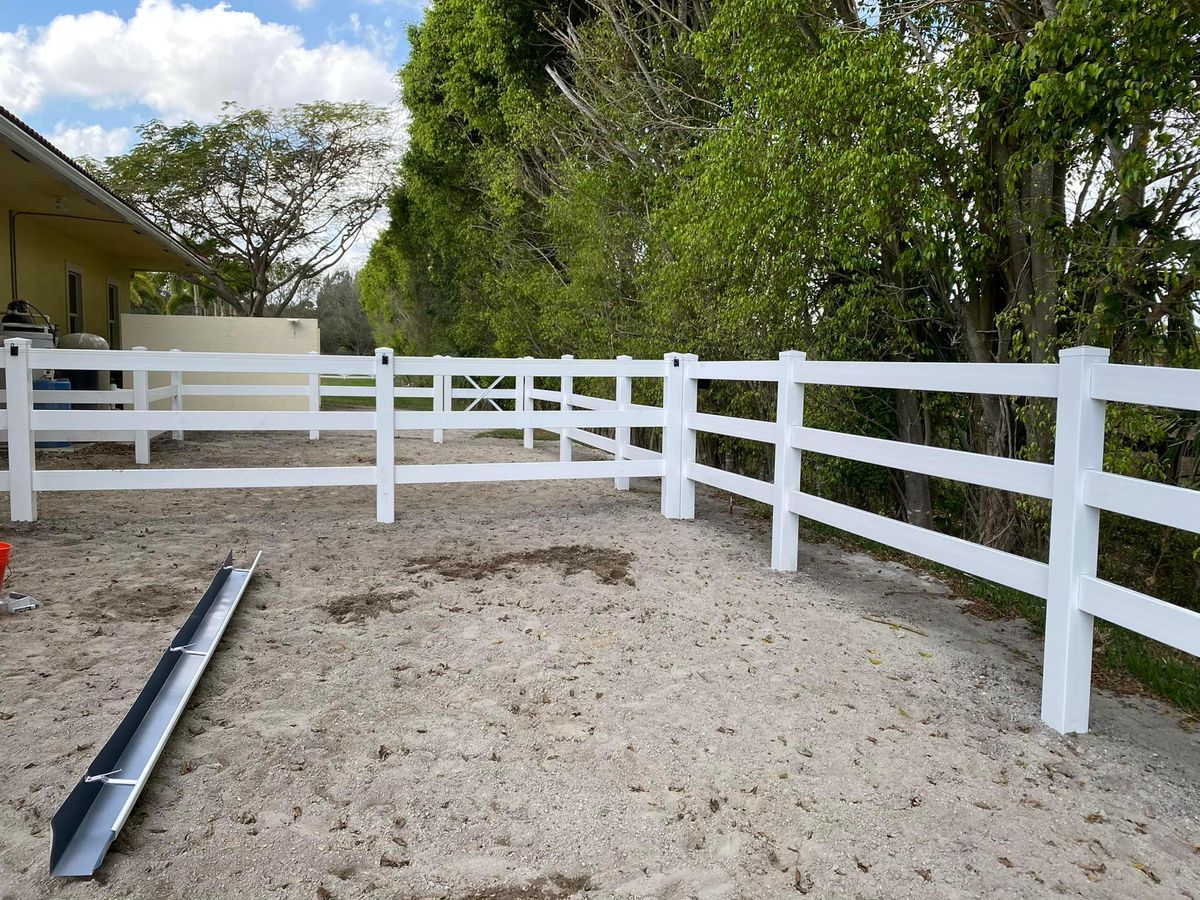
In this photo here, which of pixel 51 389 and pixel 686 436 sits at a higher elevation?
pixel 51 389

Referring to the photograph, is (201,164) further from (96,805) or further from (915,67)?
(96,805)

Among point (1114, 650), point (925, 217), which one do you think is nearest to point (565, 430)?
point (925, 217)

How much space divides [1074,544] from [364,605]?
314cm

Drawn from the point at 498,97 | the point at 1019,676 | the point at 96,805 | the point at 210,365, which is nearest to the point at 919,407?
the point at 1019,676

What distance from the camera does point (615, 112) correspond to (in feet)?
39.3

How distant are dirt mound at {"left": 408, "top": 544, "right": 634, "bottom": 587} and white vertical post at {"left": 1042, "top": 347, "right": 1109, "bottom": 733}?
2.28 m

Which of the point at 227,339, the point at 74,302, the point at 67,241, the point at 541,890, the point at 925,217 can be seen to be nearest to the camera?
the point at 541,890

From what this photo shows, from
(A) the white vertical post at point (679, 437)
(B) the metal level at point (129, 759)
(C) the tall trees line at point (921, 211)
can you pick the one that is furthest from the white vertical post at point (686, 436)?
(B) the metal level at point (129, 759)

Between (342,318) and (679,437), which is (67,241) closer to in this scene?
(679,437)

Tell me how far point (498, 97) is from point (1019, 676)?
17183 millimetres

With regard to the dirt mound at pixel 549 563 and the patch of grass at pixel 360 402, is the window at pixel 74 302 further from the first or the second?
the dirt mound at pixel 549 563

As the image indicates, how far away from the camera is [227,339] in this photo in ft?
53.5

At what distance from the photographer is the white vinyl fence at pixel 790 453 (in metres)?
2.94

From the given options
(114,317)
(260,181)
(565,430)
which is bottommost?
(565,430)
